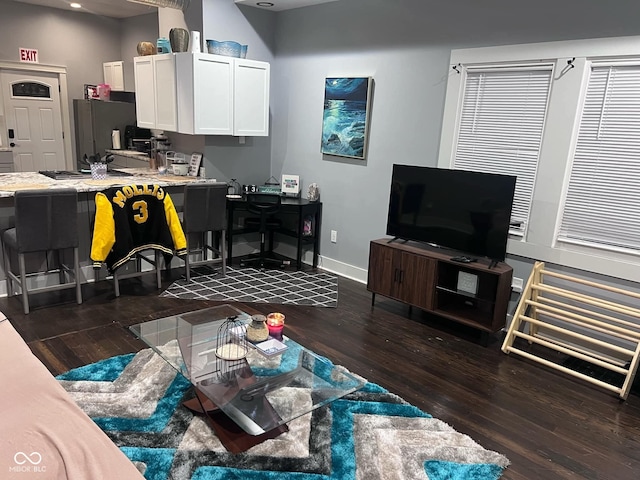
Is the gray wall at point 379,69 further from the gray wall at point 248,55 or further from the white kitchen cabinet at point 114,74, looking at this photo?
the white kitchen cabinet at point 114,74

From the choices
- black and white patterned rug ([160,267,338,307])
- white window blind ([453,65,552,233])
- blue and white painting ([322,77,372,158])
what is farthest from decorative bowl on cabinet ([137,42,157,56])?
white window blind ([453,65,552,233])

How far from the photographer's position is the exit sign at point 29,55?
699 cm

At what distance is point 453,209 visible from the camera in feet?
12.4

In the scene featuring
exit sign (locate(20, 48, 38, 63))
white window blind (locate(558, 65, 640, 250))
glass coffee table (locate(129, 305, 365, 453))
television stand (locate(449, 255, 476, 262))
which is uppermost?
exit sign (locate(20, 48, 38, 63))

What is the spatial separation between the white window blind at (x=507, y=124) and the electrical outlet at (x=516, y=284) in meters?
0.39

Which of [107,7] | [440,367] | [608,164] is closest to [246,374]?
[440,367]

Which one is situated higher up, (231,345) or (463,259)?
(463,259)

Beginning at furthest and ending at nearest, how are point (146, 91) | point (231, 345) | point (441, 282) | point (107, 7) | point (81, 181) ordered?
point (107, 7)
point (146, 91)
point (81, 181)
point (441, 282)
point (231, 345)

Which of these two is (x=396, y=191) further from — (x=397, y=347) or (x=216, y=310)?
(x=216, y=310)

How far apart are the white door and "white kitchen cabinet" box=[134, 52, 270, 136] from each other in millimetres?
3060

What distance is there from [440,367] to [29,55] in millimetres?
7230

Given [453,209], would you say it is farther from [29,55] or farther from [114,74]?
[29,55]

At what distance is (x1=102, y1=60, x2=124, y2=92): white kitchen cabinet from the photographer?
736cm

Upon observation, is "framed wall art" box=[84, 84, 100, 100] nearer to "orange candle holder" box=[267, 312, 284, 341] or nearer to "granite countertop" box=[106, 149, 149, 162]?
"granite countertop" box=[106, 149, 149, 162]
